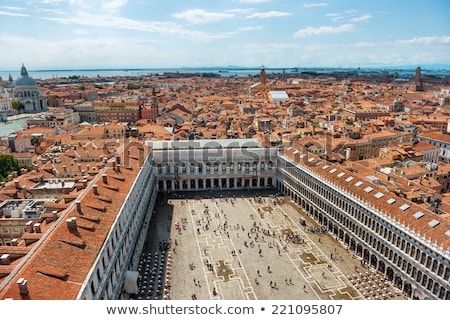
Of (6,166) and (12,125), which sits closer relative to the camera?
(6,166)

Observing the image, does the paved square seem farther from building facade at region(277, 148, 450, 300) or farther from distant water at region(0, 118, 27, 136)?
distant water at region(0, 118, 27, 136)

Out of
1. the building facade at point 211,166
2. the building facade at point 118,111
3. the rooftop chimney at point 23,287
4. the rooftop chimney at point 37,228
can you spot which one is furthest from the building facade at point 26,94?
the rooftop chimney at point 23,287

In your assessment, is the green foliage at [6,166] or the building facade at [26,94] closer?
the green foliage at [6,166]

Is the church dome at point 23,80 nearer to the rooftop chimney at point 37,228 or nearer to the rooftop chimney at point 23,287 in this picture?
the rooftop chimney at point 37,228

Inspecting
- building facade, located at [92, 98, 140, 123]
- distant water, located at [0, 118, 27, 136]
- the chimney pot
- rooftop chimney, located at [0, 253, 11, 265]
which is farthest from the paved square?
distant water, located at [0, 118, 27, 136]

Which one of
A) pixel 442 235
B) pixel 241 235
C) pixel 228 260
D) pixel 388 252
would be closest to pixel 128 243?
pixel 228 260

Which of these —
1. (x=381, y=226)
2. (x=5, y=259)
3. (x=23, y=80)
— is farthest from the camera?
(x=23, y=80)

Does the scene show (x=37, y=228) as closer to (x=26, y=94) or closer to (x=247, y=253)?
(x=247, y=253)

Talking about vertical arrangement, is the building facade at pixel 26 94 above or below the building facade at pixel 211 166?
above

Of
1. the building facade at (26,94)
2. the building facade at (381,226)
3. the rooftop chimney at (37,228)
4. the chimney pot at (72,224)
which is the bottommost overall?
the building facade at (381,226)

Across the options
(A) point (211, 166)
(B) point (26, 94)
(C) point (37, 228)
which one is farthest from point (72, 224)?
(B) point (26, 94)

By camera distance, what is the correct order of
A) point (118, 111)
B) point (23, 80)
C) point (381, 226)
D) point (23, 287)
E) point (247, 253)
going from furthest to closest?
1. point (23, 80)
2. point (118, 111)
3. point (247, 253)
4. point (381, 226)
5. point (23, 287)
